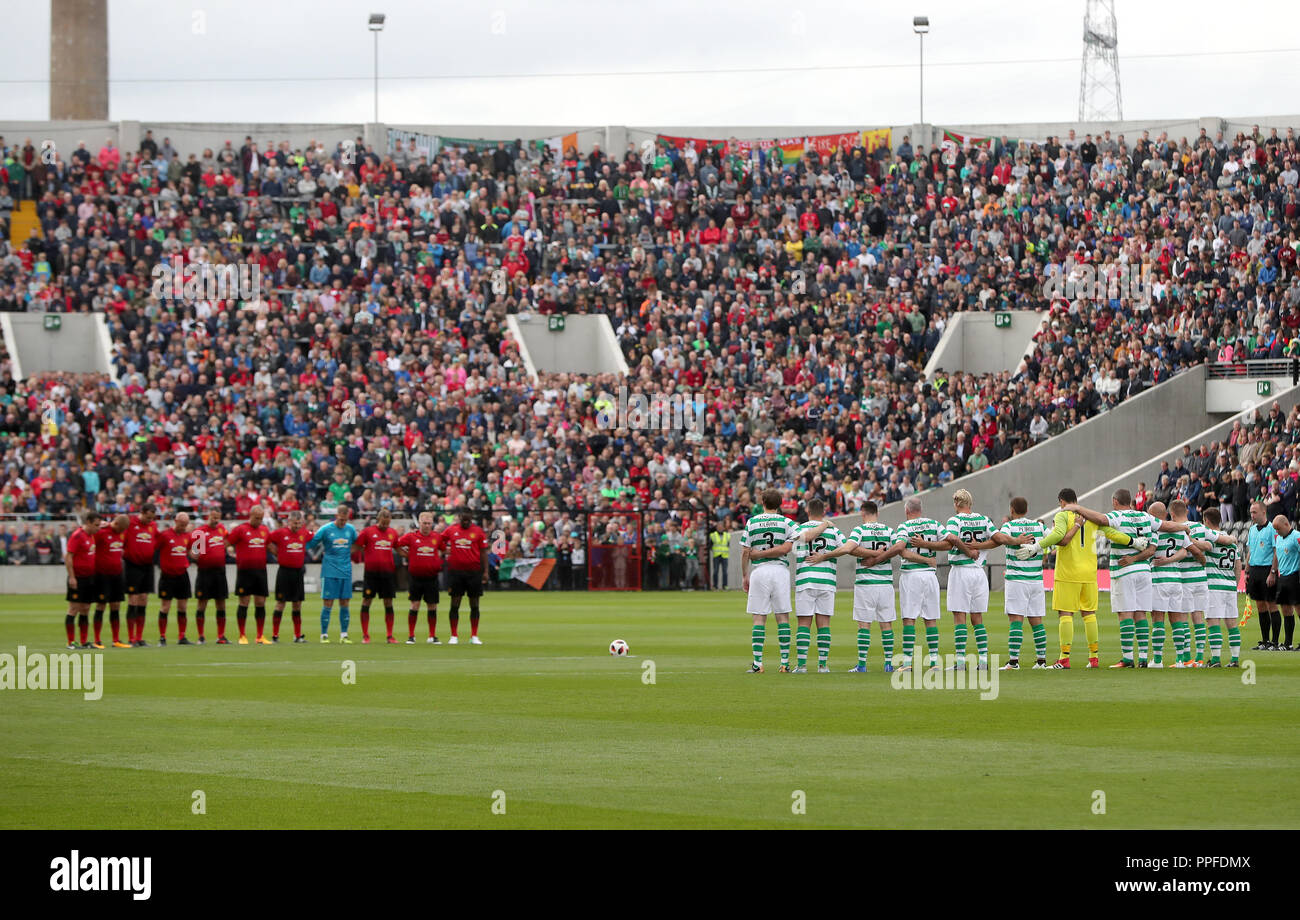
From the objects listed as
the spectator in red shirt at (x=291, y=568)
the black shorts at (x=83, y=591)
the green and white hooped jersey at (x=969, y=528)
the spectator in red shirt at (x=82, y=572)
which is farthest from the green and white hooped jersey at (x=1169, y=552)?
the black shorts at (x=83, y=591)

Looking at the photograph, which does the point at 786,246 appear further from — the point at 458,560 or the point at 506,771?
the point at 506,771

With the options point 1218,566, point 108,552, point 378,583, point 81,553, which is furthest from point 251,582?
point 1218,566

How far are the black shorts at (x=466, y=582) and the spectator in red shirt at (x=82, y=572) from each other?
4996 mm

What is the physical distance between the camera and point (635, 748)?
14.1 m

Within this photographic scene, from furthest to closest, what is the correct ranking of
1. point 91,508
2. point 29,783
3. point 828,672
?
1. point 91,508
2. point 828,672
3. point 29,783

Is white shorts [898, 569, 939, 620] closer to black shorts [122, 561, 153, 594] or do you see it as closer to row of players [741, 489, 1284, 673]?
row of players [741, 489, 1284, 673]

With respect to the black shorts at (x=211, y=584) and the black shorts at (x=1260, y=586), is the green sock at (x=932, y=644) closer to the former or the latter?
the black shorts at (x=1260, y=586)

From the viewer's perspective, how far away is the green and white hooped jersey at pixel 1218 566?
2250 cm

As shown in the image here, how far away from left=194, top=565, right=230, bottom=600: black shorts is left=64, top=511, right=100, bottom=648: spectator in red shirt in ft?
6.94

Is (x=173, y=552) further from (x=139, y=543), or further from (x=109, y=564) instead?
(x=109, y=564)

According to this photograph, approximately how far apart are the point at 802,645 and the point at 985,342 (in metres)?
28.2
